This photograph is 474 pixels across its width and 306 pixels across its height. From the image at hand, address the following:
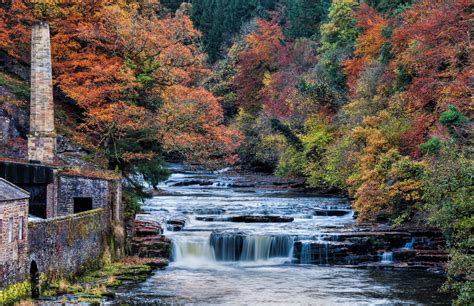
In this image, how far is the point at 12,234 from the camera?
22438 mm

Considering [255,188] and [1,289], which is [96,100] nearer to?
[1,289]

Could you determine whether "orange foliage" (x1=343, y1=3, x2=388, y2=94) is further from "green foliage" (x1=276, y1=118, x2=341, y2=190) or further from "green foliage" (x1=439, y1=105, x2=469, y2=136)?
"green foliage" (x1=439, y1=105, x2=469, y2=136)

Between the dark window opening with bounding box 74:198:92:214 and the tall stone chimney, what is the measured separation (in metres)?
3.82

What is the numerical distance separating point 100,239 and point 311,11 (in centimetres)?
6649

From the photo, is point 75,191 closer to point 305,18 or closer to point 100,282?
point 100,282

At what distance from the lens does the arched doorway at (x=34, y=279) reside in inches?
963

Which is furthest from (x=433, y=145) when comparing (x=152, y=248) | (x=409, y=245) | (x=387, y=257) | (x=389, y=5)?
(x=389, y=5)

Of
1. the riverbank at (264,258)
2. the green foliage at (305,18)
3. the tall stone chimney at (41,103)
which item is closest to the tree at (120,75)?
the tall stone chimney at (41,103)

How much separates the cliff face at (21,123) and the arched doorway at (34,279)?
13830 millimetres

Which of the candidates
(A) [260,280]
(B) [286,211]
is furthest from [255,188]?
(A) [260,280]

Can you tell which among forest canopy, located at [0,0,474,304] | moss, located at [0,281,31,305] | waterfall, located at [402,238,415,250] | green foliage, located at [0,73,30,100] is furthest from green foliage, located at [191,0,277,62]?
moss, located at [0,281,31,305]

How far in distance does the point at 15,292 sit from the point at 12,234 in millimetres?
1773

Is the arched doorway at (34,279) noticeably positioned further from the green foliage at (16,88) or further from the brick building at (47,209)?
the green foliage at (16,88)

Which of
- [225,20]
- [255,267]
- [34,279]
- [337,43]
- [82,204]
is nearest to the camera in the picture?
[34,279]
